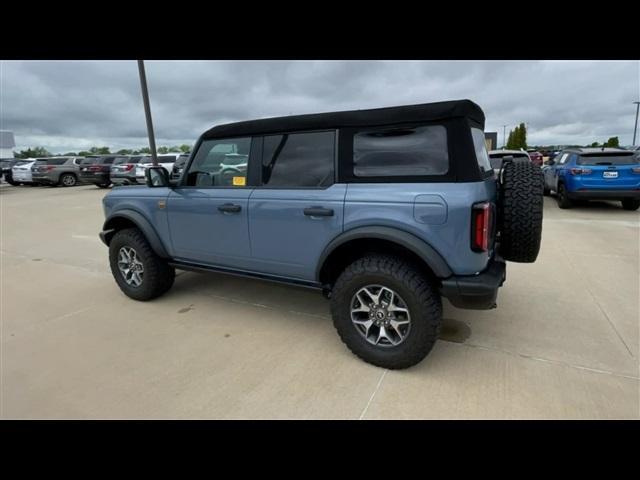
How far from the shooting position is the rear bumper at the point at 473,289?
2.37 m

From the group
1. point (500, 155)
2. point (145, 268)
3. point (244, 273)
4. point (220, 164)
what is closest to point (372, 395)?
point (244, 273)

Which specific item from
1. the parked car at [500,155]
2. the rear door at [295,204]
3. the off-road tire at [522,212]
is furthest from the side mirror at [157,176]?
the parked car at [500,155]

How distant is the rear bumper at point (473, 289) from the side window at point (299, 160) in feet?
3.82

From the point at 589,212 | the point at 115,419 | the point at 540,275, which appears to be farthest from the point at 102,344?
the point at 589,212

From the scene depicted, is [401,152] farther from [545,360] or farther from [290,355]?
[545,360]

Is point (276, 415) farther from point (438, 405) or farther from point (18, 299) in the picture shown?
point (18, 299)

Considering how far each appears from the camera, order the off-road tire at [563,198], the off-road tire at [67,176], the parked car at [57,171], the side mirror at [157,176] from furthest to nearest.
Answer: the off-road tire at [67,176] → the parked car at [57,171] → the off-road tire at [563,198] → the side mirror at [157,176]

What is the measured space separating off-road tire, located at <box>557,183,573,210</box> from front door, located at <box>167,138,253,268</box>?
8751 mm

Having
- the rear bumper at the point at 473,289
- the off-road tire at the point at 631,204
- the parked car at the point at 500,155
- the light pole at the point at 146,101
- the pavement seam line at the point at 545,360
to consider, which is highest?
the light pole at the point at 146,101

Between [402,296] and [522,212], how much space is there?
1096mm

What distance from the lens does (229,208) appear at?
3.20m

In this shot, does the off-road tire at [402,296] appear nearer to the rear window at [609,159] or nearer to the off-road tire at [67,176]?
the rear window at [609,159]

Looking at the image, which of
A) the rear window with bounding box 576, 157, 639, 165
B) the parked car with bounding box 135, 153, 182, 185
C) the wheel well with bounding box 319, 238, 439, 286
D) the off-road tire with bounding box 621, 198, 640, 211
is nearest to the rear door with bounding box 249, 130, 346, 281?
the wheel well with bounding box 319, 238, 439, 286

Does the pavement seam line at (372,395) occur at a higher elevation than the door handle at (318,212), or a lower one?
lower
